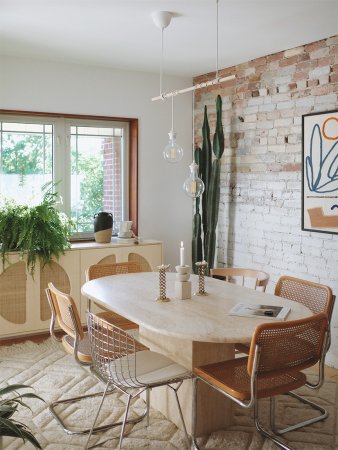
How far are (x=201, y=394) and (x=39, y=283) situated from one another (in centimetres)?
210

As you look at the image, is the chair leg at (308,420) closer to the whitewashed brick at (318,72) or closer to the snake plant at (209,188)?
the snake plant at (209,188)

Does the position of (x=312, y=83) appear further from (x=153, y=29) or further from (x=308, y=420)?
(x=308, y=420)

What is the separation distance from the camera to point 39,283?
4434 millimetres

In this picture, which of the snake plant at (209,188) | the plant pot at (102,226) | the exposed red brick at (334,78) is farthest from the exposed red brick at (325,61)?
the plant pot at (102,226)

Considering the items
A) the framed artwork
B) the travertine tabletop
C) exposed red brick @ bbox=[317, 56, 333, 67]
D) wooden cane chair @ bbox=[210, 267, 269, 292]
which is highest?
exposed red brick @ bbox=[317, 56, 333, 67]

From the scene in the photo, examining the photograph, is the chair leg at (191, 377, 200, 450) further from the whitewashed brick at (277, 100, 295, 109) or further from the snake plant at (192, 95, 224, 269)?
the whitewashed brick at (277, 100, 295, 109)

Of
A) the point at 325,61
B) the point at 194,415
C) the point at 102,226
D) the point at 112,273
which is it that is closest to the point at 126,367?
the point at 194,415

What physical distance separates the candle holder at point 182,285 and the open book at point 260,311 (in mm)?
320

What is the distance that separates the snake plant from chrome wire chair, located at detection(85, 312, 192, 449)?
2256 millimetres

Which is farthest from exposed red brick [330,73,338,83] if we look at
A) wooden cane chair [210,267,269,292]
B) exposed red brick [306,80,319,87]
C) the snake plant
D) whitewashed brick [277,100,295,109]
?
wooden cane chair [210,267,269,292]

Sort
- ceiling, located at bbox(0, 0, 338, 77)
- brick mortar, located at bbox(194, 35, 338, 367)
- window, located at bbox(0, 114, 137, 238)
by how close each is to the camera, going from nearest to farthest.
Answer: ceiling, located at bbox(0, 0, 338, 77), brick mortar, located at bbox(194, 35, 338, 367), window, located at bbox(0, 114, 137, 238)

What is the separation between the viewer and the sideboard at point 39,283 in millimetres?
A: 4309

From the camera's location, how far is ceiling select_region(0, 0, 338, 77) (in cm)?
321

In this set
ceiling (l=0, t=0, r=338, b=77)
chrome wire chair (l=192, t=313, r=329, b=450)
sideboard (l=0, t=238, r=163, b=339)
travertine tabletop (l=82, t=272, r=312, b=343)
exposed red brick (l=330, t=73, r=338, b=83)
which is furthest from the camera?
sideboard (l=0, t=238, r=163, b=339)
